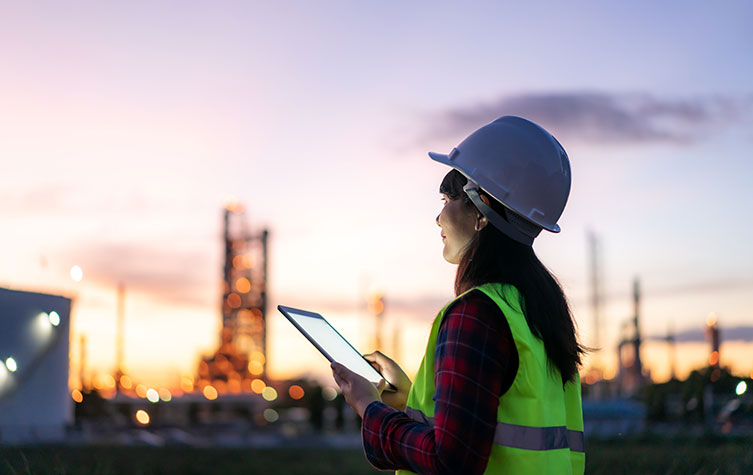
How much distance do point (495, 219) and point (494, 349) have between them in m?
0.40

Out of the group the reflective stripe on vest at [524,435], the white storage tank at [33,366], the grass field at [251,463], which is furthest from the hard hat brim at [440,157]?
the white storage tank at [33,366]

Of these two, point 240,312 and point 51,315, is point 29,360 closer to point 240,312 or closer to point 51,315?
point 51,315

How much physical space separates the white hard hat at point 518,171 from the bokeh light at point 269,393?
84.5 m

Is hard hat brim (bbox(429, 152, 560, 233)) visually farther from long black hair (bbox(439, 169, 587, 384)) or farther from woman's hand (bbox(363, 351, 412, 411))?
woman's hand (bbox(363, 351, 412, 411))

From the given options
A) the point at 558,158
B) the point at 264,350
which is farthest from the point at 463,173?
the point at 264,350

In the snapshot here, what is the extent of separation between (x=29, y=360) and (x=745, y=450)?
7269 mm

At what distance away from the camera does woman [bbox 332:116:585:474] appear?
177cm

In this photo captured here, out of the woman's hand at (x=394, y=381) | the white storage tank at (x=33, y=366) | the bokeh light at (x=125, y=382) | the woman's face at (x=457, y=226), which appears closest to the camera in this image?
the woman's face at (x=457, y=226)

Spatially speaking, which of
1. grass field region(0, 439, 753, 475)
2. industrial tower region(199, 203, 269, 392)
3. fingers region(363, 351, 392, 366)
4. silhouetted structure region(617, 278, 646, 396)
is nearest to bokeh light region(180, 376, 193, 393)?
industrial tower region(199, 203, 269, 392)

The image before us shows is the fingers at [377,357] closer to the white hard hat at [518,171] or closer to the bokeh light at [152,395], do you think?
the white hard hat at [518,171]

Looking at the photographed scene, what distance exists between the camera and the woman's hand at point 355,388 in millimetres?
2021

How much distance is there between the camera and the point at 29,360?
9.32 meters

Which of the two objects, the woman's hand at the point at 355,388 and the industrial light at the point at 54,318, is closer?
the woman's hand at the point at 355,388

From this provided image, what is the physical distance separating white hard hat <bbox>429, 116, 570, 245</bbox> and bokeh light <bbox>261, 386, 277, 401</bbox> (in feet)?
277
